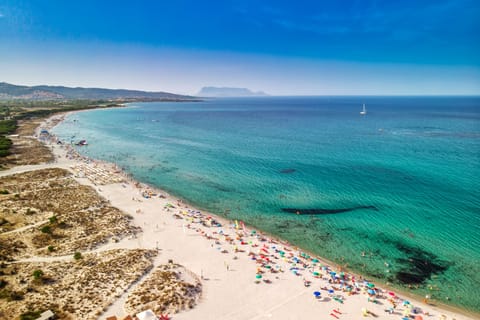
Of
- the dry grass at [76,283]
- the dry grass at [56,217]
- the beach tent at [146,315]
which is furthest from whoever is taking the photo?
the dry grass at [56,217]

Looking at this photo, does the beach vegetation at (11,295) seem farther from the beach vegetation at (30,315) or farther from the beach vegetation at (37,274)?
the beach vegetation at (30,315)

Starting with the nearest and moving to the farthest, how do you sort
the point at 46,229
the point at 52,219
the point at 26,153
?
the point at 46,229 → the point at 52,219 → the point at 26,153

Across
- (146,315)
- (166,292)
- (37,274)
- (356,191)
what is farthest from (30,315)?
(356,191)

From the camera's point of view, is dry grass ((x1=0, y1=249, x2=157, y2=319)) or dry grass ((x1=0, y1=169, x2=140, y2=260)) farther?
dry grass ((x1=0, y1=169, x2=140, y2=260))

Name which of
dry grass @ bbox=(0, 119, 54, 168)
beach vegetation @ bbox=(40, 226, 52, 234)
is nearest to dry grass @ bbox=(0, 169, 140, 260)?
beach vegetation @ bbox=(40, 226, 52, 234)

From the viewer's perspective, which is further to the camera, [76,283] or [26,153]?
[26,153]

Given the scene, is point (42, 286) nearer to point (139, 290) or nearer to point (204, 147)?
point (139, 290)

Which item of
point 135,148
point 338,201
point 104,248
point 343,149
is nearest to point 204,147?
point 135,148

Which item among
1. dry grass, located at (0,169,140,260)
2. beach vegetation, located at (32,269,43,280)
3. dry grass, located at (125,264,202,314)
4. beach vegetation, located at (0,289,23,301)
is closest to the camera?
beach vegetation, located at (0,289,23,301)

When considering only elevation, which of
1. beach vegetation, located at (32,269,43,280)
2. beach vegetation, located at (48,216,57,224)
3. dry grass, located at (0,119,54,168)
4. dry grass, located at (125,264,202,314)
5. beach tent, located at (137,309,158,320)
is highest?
dry grass, located at (0,119,54,168)

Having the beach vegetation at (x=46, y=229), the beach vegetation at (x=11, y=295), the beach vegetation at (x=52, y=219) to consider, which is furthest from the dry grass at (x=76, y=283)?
the beach vegetation at (x=52, y=219)

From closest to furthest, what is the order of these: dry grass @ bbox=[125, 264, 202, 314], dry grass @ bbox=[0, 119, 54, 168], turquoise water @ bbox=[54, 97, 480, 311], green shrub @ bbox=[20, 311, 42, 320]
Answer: green shrub @ bbox=[20, 311, 42, 320] → dry grass @ bbox=[125, 264, 202, 314] → turquoise water @ bbox=[54, 97, 480, 311] → dry grass @ bbox=[0, 119, 54, 168]

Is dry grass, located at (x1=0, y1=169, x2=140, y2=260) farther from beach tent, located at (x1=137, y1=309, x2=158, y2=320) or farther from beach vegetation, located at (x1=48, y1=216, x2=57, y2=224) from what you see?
beach tent, located at (x1=137, y1=309, x2=158, y2=320)

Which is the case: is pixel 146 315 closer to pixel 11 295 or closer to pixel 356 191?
pixel 11 295
